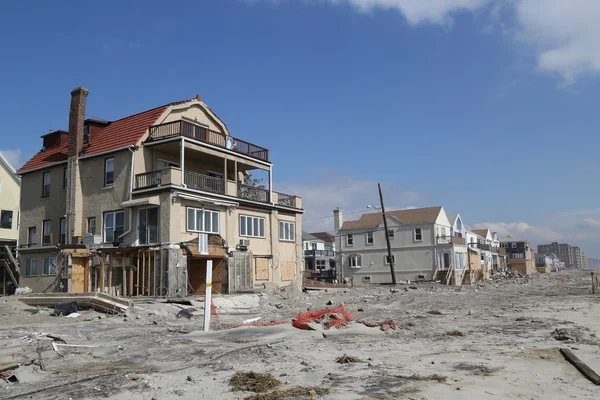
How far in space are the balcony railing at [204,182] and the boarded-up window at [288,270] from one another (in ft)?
23.4

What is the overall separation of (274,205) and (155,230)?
932 centimetres

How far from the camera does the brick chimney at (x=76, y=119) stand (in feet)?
102

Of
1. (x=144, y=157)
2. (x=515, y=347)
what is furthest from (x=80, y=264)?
(x=515, y=347)

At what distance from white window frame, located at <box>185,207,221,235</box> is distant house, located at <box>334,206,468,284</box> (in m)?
29.9

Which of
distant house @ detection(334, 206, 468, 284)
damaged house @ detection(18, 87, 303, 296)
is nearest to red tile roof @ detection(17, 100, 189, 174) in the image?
damaged house @ detection(18, 87, 303, 296)

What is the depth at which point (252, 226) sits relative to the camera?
33.0 m

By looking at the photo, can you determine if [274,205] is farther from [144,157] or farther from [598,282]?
[598,282]

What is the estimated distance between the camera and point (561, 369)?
897cm

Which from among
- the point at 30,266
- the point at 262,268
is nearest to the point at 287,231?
the point at 262,268

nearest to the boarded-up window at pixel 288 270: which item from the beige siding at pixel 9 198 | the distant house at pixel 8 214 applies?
the distant house at pixel 8 214

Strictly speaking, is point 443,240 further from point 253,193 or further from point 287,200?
point 253,193

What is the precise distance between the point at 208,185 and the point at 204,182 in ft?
2.20

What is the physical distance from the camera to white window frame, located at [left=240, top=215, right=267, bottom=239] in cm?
3222

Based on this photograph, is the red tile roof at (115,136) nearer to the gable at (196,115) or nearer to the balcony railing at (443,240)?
the gable at (196,115)
